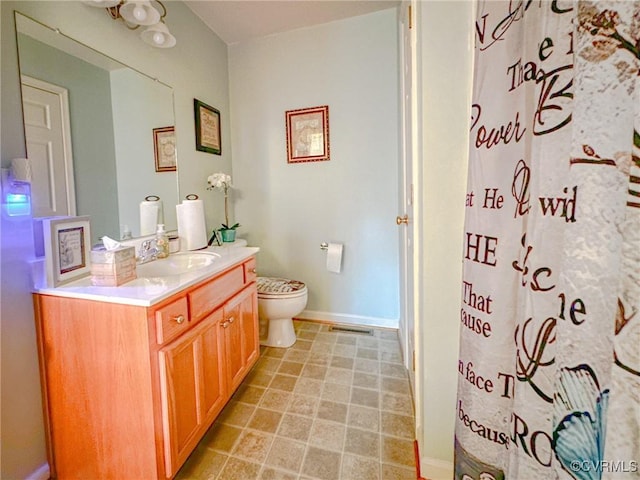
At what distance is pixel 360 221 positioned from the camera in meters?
2.37

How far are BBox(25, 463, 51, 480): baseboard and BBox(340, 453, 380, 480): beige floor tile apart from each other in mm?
1151

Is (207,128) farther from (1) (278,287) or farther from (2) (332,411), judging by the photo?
(2) (332,411)

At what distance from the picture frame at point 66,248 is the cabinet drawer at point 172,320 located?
16.9 inches

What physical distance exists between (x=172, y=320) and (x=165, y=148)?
47.9 inches

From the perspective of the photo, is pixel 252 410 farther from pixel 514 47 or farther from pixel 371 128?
pixel 371 128

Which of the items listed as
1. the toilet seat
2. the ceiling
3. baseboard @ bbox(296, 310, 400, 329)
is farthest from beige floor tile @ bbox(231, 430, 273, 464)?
the ceiling

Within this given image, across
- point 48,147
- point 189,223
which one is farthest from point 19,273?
point 189,223

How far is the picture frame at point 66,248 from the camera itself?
1017 mm

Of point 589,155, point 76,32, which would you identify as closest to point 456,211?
point 589,155

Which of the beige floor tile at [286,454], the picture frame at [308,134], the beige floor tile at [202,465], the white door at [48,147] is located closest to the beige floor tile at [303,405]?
the beige floor tile at [286,454]

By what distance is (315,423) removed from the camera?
1.40m

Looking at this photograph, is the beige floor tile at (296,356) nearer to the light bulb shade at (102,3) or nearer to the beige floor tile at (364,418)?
the beige floor tile at (364,418)

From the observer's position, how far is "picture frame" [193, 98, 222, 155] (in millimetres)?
2096

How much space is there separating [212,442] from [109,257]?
946mm
